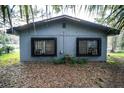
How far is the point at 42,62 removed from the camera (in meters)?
9.75

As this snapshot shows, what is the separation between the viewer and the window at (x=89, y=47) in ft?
33.6

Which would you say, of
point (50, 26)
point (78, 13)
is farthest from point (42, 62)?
point (78, 13)

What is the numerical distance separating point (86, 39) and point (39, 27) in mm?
2383

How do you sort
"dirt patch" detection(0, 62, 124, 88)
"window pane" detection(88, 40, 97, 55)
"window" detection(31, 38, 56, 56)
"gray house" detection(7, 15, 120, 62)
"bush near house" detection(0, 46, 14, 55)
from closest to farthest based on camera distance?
"dirt patch" detection(0, 62, 124, 88) < "gray house" detection(7, 15, 120, 62) < "window" detection(31, 38, 56, 56) < "window pane" detection(88, 40, 97, 55) < "bush near house" detection(0, 46, 14, 55)

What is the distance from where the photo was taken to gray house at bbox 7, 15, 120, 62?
987 cm

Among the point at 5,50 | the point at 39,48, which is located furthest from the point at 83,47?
the point at 5,50

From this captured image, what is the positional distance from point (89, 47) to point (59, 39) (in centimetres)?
161

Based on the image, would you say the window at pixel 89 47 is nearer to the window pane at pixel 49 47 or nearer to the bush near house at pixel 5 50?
the window pane at pixel 49 47

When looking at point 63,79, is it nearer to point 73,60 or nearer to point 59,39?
point 73,60

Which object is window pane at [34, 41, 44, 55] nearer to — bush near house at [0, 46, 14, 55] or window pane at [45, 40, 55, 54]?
window pane at [45, 40, 55, 54]

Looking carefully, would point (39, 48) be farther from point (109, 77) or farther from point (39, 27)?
point (109, 77)

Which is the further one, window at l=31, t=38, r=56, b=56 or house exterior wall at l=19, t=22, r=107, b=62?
window at l=31, t=38, r=56, b=56

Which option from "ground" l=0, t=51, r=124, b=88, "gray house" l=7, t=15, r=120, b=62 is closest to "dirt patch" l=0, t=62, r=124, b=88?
"ground" l=0, t=51, r=124, b=88

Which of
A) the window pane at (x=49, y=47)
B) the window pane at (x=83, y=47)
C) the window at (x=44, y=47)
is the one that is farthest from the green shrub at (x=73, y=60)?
the window pane at (x=49, y=47)
